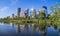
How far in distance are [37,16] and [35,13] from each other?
349 centimetres

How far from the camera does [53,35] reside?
59.1ft

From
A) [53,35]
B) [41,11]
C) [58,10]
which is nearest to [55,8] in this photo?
[58,10]

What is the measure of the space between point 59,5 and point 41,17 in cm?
2462

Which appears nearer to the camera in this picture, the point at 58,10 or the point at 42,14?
Result: the point at 58,10

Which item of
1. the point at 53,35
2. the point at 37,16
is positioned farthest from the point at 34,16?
the point at 53,35

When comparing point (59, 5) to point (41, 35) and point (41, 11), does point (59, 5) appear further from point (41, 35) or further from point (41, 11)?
point (41, 11)

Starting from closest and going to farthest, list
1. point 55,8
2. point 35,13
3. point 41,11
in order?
point 55,8 → point 41,11 → point 35,13

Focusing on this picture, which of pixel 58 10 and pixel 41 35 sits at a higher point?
pixel 58 10

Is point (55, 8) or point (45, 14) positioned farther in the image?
point (45, 14)

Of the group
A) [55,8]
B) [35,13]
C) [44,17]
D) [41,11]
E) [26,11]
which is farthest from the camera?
[26,11]

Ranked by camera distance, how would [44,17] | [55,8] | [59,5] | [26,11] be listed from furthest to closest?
[26,11]
[44,17]
[55,8]
[59,5]

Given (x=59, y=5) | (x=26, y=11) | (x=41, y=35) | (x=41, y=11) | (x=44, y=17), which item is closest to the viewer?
(x=41, y=35)

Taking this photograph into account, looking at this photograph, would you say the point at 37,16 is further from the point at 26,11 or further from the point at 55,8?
the point at 55,8

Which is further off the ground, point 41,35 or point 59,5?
point 59,5
